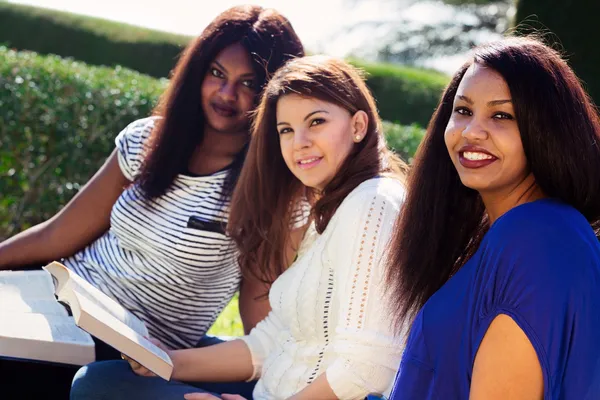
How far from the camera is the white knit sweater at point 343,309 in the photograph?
2.47 m

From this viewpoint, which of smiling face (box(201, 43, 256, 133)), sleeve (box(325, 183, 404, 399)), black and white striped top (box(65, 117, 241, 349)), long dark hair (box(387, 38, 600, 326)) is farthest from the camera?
smiling face (box(201, 43, 256, 133))

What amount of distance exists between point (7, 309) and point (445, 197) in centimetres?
152

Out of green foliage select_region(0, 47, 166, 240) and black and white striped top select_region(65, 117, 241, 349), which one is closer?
black and white striped top select_region(65, 117, 241, 349)

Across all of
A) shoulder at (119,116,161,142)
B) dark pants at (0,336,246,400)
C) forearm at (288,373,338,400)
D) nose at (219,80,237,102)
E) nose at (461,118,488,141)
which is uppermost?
nose at (461,118,488,141)

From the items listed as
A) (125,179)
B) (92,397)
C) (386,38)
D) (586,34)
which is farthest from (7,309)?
(386,38)

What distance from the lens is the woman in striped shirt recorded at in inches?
128

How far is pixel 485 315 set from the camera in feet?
6.15

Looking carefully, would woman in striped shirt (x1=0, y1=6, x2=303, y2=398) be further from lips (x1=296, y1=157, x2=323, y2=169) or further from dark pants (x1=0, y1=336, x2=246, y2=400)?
lips (x1=296, y1=157, x2=323, y2=169)

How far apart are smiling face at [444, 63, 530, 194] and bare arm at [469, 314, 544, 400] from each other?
384 mm

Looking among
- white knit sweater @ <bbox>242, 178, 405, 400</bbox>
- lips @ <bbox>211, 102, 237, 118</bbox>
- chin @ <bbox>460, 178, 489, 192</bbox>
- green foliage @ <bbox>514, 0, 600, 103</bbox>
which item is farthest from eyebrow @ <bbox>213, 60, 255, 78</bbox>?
green foliage @ <bbox>514, 0, 600, 103</bbox>

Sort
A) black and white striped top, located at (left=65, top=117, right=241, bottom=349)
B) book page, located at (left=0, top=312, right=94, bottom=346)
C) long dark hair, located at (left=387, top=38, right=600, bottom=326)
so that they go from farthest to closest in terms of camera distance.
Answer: black and white striped top, located at (left=65, top=117, right=241, bottom=349) → book page, located at (left=0, top=312, right=94, bottom=346) → long dark hair, located at (left=387, top=38, right=600, bottom=326)

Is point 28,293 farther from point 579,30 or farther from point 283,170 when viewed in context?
point 579,30

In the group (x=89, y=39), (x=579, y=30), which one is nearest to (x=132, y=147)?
(x=579, y=30)

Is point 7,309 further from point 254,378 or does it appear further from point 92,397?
point 254,378
